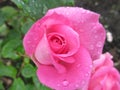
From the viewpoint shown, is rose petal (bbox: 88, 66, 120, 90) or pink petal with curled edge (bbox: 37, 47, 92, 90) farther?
rose petal (bbox: 88, 66, 120, 90)

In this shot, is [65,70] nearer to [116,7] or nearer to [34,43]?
[34,43]

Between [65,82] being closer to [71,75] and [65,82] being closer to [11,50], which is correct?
[71,75]

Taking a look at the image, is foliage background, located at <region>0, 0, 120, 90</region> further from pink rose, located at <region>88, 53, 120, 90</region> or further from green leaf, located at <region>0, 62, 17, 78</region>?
pink rose, located at <region>88, 53, 120, 90</region>

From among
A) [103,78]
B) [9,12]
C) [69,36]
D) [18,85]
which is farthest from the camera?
[9,12]

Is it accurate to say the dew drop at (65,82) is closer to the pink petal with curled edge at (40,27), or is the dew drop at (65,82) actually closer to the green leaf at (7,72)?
the pink petal with curled edge at (40,27)

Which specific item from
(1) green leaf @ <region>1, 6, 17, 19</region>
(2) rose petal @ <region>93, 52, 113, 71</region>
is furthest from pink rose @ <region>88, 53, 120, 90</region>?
(1) green leaf @ <region>1, 6, 17, 19</region>

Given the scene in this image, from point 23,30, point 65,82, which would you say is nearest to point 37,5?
point 23,30

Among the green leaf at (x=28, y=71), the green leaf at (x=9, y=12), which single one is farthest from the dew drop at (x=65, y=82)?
the green leaf at (x=9, y=12)

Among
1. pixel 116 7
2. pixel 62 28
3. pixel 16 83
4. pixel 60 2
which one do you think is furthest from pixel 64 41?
pixel 116 7
